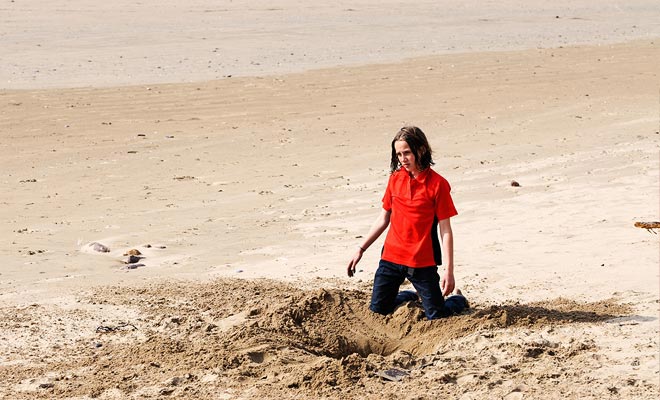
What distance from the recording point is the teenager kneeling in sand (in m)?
6.23

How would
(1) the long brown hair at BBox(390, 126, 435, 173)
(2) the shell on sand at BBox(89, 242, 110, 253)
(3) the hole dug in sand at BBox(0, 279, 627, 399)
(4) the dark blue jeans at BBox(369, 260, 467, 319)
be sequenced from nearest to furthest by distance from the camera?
(3) the hole dug in sand at BBox(0, 279, 627, 399)
(1) the long brown hair at BBox(390, 126, 435, 173)
(4) the dark blue jeans at BBox(369, 260, 467, 319)
(2) the shell on sand at BBox(89, 242, 110, 253)

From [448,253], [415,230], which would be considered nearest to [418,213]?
[415,230]

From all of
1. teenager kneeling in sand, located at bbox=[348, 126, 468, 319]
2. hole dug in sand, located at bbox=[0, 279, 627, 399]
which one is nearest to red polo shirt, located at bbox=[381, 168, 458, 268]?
teenager kneeling in sand, located at bbox=[348, 126, 468, 319]

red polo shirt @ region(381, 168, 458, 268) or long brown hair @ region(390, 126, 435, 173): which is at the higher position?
long brown hair @ region(390, 126, 435, 173)

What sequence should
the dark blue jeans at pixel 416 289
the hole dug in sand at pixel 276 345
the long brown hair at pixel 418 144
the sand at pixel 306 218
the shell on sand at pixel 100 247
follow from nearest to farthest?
the hole dug in sand at pixel 276 345 < the sand at pixel 306 218 < the long brown hair at pixel 418 144 < the dark blue jeans at pixel 416 289 < the shell on sand at pixel 100 247

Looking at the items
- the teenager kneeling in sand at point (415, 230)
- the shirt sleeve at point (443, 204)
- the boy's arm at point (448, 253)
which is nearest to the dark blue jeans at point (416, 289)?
the teenager kneeling in sand at point (415, 230)

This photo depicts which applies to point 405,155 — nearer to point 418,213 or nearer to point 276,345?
point 418,213

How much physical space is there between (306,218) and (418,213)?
11.1 feet

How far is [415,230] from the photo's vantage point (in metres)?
6.38

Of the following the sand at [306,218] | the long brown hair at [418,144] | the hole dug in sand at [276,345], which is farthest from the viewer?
the long brown hair at [418,144]

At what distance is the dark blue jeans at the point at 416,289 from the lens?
6.38m

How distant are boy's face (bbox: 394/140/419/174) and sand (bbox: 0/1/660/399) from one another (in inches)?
34.9

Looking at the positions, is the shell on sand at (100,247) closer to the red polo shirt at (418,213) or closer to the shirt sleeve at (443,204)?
the red polo shirt at (418,213)

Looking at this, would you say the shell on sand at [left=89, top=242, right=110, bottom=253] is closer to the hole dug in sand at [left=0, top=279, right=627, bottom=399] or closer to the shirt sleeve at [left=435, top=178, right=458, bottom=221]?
the hole dug in sand at [left=0, top=279, right=627, bottom=399]
